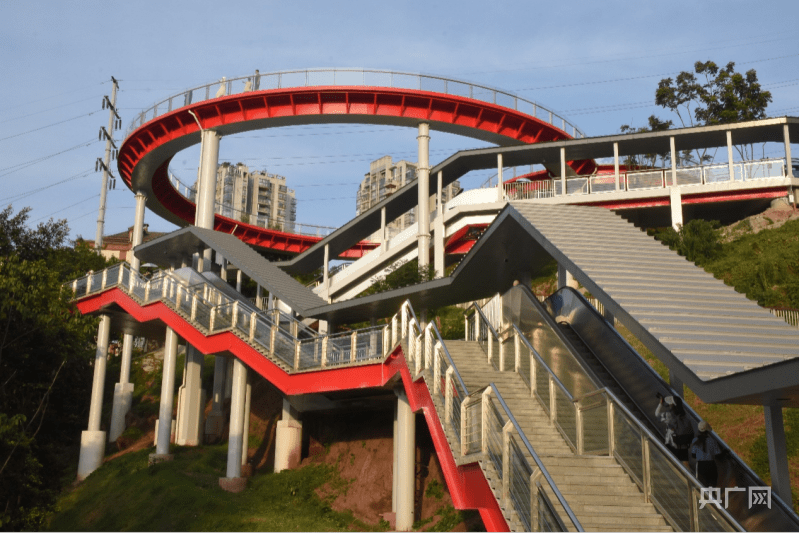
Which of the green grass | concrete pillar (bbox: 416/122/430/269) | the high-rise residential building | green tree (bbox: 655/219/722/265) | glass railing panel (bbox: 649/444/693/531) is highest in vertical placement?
the high-rise residential building

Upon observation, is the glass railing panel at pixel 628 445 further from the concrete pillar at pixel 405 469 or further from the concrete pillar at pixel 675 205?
the concrete pillar at pixel 675 205

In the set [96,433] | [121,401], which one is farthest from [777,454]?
[121,401]

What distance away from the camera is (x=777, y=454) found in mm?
10148

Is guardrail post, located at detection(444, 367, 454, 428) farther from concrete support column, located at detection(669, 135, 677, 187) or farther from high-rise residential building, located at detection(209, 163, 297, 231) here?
high-rise residential building, located at detection(209, 163, 297, 231)

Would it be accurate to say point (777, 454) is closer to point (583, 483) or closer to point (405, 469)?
point (583, 483)

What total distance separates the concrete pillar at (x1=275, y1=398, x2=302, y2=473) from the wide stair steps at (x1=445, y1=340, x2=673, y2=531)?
11.7 m

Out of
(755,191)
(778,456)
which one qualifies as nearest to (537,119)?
(755,191)

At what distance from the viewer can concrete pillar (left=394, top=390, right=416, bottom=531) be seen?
59.8 feet

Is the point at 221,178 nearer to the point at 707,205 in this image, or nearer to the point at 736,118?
the point at 736,118

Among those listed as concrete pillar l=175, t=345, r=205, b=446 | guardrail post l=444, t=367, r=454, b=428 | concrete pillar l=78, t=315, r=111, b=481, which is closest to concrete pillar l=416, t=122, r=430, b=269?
concrete pillar l=175, t=345, r=205, b=446

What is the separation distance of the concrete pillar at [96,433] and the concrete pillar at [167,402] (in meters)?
2.59

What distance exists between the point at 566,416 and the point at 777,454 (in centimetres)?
286

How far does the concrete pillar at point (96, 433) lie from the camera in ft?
87.0

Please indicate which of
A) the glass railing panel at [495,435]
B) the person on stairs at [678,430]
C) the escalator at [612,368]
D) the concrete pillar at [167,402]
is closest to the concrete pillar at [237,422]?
the concrete pillar at [167,402]
